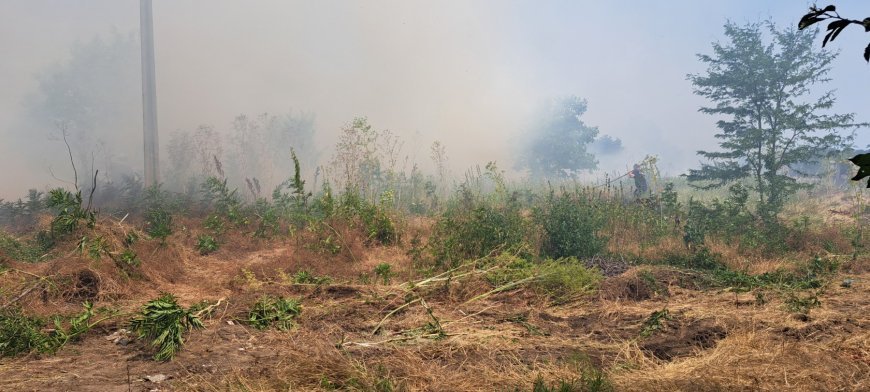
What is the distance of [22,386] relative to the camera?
3.57m

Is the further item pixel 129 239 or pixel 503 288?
pixel 129 239

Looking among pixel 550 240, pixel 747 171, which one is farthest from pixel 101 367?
pixel 747 171

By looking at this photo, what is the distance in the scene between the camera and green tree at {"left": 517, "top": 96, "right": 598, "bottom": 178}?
2883 cm

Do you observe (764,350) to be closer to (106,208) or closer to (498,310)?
(498,310)

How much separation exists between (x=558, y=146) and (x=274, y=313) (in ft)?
82.5

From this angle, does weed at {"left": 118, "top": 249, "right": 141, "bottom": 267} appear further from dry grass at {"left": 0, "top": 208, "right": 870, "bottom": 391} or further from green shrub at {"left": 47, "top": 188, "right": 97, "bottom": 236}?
green shrub at {"left": 47, "top": 188, "right": 97, "bottom": 236}

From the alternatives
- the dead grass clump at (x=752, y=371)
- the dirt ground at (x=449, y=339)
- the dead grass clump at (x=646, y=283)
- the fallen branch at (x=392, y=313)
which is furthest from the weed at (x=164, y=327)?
the dead grass clump at (x=646, y=283)

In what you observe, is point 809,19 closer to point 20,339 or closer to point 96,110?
point 20,339

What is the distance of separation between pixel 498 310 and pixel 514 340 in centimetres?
99

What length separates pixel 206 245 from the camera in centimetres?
862

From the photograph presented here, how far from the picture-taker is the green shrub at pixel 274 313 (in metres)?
4.97

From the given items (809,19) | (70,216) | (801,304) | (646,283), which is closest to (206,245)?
(70,216)

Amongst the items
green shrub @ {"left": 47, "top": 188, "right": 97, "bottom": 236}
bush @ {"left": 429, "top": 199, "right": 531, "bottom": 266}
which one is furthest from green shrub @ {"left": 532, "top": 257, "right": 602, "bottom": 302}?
green shrub @ {"left": 47, "top": 188, "right": 97, "bottom": 236}

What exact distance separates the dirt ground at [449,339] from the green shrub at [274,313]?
0.09m
